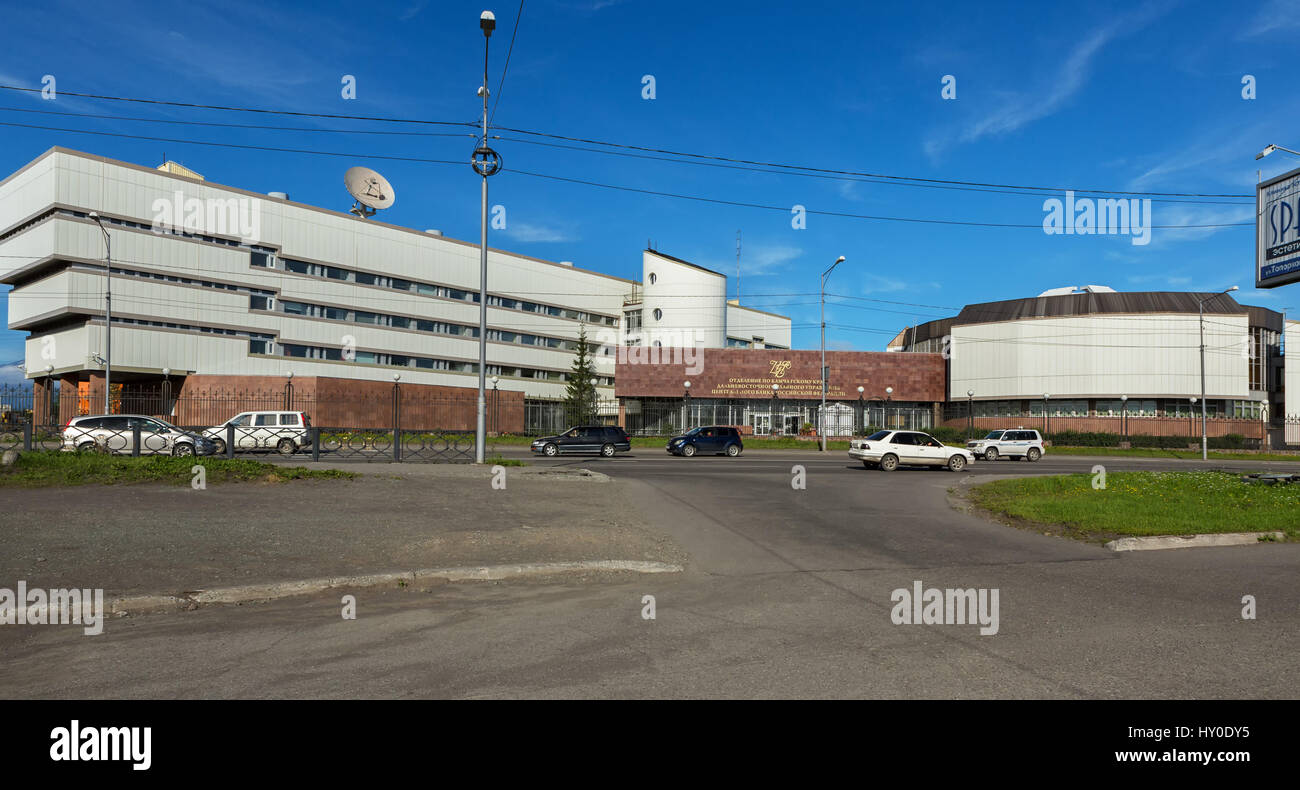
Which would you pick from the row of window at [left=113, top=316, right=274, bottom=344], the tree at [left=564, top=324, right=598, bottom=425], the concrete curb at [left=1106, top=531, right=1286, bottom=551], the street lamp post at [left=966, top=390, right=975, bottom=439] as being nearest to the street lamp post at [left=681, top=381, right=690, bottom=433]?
the tree at [left=564, top=324, right=598, bottom=425]

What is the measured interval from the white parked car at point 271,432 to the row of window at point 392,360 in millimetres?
23430

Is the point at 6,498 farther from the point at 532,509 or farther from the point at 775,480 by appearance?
the point at 775,480

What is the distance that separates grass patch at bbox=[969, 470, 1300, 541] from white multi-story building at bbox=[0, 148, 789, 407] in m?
47.5

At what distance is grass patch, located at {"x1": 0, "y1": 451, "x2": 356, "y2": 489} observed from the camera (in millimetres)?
14719

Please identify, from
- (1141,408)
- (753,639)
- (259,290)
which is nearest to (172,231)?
(259,290)

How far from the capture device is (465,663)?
17.6ft

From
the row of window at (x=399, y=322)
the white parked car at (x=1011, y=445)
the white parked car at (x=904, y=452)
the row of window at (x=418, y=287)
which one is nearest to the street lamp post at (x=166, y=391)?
the row of window at (x=399, y=322)

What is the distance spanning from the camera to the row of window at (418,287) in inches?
2119

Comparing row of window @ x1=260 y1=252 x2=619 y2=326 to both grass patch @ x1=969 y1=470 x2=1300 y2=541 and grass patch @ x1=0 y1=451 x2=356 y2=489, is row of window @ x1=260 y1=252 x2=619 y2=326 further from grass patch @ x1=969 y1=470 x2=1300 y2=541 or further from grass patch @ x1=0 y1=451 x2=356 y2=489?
grass patch @ x1=969 y1=470 x2=1300 y2=541

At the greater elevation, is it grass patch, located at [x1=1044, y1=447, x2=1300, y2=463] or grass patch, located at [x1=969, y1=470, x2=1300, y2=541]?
grass patch, located at [x1=969, y1=470, x2=1300, y2=541]

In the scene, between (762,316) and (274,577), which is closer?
(274,577)

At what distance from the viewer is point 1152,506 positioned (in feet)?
45.1
